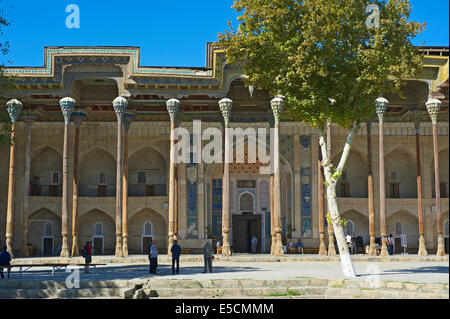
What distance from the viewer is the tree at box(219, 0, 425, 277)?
624 inches

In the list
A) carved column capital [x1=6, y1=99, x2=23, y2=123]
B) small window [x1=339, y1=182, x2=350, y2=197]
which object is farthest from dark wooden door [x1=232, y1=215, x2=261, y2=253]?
carved column capital [x1=6, y1=99, x2=23, y2=123]

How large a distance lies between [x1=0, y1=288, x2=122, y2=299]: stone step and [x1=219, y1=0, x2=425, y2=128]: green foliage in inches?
277

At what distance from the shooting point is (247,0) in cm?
1630

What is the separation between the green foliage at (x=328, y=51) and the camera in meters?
15.9

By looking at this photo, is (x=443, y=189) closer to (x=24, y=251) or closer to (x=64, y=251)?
(x=64, y=251)

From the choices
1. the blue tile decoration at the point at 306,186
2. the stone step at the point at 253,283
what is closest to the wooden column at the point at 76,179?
the blue tile decoration at the point at 306,186

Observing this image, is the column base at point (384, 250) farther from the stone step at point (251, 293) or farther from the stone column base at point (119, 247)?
the stone step at point (251, 293)

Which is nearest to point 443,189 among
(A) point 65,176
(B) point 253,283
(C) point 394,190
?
(C) point 394,190

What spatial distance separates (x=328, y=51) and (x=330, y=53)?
0.08m

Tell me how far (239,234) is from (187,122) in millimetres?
6009

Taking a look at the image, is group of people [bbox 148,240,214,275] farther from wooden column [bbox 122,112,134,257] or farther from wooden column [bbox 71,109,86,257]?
wooden column [bbox 71,109,86,257]

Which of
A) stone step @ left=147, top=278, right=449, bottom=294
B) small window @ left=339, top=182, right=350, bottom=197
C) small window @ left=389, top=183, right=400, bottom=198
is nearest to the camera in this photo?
stone step @ left=147, top=278, right=449, bottom=294
